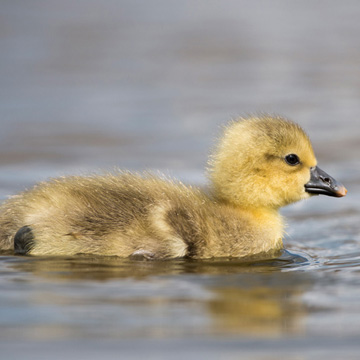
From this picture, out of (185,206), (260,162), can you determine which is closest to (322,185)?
(260,162)

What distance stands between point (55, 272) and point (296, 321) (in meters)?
1.23

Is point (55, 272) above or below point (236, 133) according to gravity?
below

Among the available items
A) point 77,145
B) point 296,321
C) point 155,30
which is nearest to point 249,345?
point 296,321

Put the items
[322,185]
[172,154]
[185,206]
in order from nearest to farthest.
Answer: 1. [185,206]
2. [322,185]
3. [172,154]

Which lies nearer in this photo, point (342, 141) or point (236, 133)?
point (236, 133)

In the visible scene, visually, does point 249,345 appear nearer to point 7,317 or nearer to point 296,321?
point 296,321

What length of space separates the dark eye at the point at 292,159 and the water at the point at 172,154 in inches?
18.8

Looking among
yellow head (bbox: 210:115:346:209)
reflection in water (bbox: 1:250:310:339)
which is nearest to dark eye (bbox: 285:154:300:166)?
yellow head (bbox: 210:115:346:209)

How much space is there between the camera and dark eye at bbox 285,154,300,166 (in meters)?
5.79

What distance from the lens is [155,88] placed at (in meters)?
9.34

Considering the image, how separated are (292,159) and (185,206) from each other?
2.43 feet

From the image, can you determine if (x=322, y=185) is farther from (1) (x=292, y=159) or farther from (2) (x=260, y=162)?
(2) (x=260, y=162)

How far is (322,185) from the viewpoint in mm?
5902

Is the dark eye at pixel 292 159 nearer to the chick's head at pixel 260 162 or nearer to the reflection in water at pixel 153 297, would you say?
the chick's head at pixel 260 162
